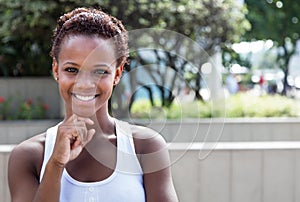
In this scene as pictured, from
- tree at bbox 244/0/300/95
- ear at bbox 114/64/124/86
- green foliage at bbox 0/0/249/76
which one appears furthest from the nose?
tree at bbox 244/0/300/95

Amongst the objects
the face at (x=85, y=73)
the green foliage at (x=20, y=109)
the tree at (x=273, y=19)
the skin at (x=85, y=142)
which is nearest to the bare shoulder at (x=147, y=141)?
the skin at (x=85, y=142)

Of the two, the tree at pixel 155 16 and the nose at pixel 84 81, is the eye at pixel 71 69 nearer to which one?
the nose at pixel 84 81

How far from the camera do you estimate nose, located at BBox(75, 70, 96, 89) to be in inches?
63.4

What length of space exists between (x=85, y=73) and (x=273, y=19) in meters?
17.1

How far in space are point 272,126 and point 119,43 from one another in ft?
22.3

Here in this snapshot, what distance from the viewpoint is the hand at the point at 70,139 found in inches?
61.0

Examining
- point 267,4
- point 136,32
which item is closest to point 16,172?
point 136,32

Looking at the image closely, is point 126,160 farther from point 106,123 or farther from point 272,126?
point 272,126

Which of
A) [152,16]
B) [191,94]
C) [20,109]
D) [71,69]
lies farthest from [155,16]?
[71,69]

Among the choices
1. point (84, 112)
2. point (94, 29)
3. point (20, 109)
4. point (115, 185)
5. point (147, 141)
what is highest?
point (94, 29)

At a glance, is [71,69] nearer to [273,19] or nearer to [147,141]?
[147,141]

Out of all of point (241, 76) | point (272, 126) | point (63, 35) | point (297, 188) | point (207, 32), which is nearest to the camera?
point (63, 35)

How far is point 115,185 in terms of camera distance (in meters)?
1.73

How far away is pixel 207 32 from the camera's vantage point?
11.9 m
